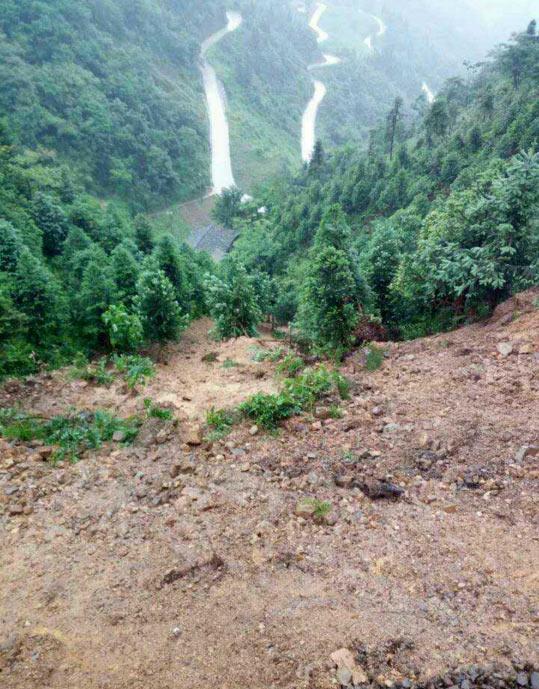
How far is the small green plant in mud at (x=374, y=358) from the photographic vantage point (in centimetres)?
1548

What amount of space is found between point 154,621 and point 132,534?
6.96ft

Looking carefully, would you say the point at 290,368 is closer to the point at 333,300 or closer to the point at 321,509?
the point at 333,300

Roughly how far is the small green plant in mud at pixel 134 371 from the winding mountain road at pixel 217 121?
59.2 meters

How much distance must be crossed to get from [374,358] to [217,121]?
98.3 metres

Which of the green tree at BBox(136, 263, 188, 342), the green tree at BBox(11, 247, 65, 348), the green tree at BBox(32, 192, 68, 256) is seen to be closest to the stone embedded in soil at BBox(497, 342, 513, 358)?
the green tree at BBox(136, 263, 188, 342)

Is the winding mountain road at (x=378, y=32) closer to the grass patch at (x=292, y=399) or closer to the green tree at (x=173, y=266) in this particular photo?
the green tree at (x=173, y=266)

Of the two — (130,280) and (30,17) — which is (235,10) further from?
(130,280)

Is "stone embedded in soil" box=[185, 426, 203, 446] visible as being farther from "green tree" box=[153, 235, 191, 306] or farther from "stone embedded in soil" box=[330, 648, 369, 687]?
"green tree" box=[153, 235, 191, 306]

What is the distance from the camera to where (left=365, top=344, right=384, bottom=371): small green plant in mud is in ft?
50.8

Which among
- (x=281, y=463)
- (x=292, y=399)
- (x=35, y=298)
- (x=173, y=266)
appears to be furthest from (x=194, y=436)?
(x=173, y=266)

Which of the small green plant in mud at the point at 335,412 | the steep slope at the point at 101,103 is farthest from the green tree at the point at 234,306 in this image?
the steep slope at the point at 101,103

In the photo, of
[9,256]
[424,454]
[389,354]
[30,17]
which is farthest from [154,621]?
[30,17]

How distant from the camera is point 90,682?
6492 millimetres

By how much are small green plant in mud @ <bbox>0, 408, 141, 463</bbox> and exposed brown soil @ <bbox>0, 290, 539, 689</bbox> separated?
1.68 ft
